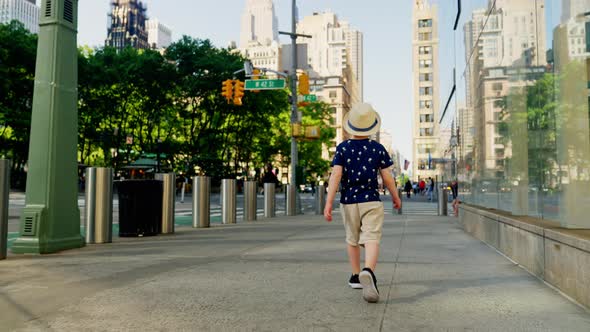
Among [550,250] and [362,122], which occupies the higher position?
[362,122]

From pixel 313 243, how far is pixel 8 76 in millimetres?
26132

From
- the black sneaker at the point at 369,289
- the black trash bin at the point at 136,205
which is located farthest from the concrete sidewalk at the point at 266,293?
the black trash bin at the point at 136,205

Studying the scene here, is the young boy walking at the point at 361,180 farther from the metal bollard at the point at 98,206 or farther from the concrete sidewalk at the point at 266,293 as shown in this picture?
the metal bollard at the point at 98,206

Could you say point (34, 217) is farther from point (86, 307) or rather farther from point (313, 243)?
point (313, 243)

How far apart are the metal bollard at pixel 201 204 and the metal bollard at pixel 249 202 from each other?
9.82 ft

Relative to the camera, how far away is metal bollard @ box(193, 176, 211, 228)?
12.5m

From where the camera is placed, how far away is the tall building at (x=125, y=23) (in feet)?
525

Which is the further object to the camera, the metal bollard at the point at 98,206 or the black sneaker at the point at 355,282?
the metal bollard at the point at 98,206

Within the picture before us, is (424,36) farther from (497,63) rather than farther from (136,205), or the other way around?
(136,205)

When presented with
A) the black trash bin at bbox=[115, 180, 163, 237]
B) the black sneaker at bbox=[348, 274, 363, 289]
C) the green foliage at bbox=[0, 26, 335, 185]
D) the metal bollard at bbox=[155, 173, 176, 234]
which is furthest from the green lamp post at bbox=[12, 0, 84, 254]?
the green foliage at bbox=[0, 26, 335, 185]

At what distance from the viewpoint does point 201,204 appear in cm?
1257

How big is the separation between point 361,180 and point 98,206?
5624 millimetres

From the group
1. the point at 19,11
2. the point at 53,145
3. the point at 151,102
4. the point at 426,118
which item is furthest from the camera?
the point at 19,11

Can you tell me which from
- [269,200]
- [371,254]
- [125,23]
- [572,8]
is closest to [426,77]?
[269,200]
